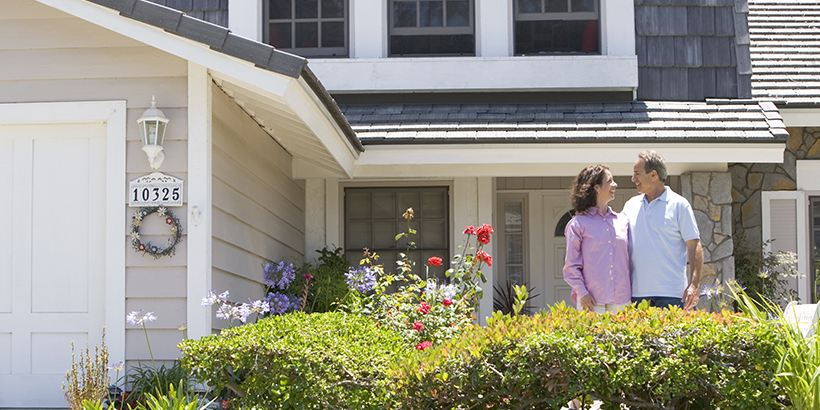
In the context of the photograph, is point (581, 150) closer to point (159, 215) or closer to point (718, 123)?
point (718, 123)

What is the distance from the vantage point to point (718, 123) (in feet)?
21.6

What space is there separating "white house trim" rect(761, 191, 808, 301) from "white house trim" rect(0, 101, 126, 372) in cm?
625

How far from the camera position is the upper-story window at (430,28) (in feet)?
25.0

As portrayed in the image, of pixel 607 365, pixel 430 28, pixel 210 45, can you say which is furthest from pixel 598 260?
pixel 430 28

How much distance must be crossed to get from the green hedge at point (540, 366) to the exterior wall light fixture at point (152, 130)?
1.49 m

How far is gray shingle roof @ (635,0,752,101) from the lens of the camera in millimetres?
7332

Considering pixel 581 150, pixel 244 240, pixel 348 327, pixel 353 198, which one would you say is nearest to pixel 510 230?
pixel 353 198

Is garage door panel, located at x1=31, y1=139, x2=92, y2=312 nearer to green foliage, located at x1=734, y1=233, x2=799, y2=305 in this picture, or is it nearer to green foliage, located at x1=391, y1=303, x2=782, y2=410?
green foliage, located at x1=391, y1=303, x2=782, y2=410

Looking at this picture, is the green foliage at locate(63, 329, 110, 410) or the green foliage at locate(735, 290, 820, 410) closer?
the green foliage at locate(735, 290, 820, 410)

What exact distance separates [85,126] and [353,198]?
10.8 feet

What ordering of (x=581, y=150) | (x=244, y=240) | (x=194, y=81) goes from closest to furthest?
(x=194, y=81), (x=244, y=240), (x=581, y=150)

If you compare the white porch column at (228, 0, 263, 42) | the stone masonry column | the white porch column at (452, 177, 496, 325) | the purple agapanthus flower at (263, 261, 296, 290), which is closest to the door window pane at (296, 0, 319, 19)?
the white porch column at (228, 0, 263, 42)

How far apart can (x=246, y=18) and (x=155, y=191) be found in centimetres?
326

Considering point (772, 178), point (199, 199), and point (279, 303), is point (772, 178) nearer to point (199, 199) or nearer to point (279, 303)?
point (279, 303)
